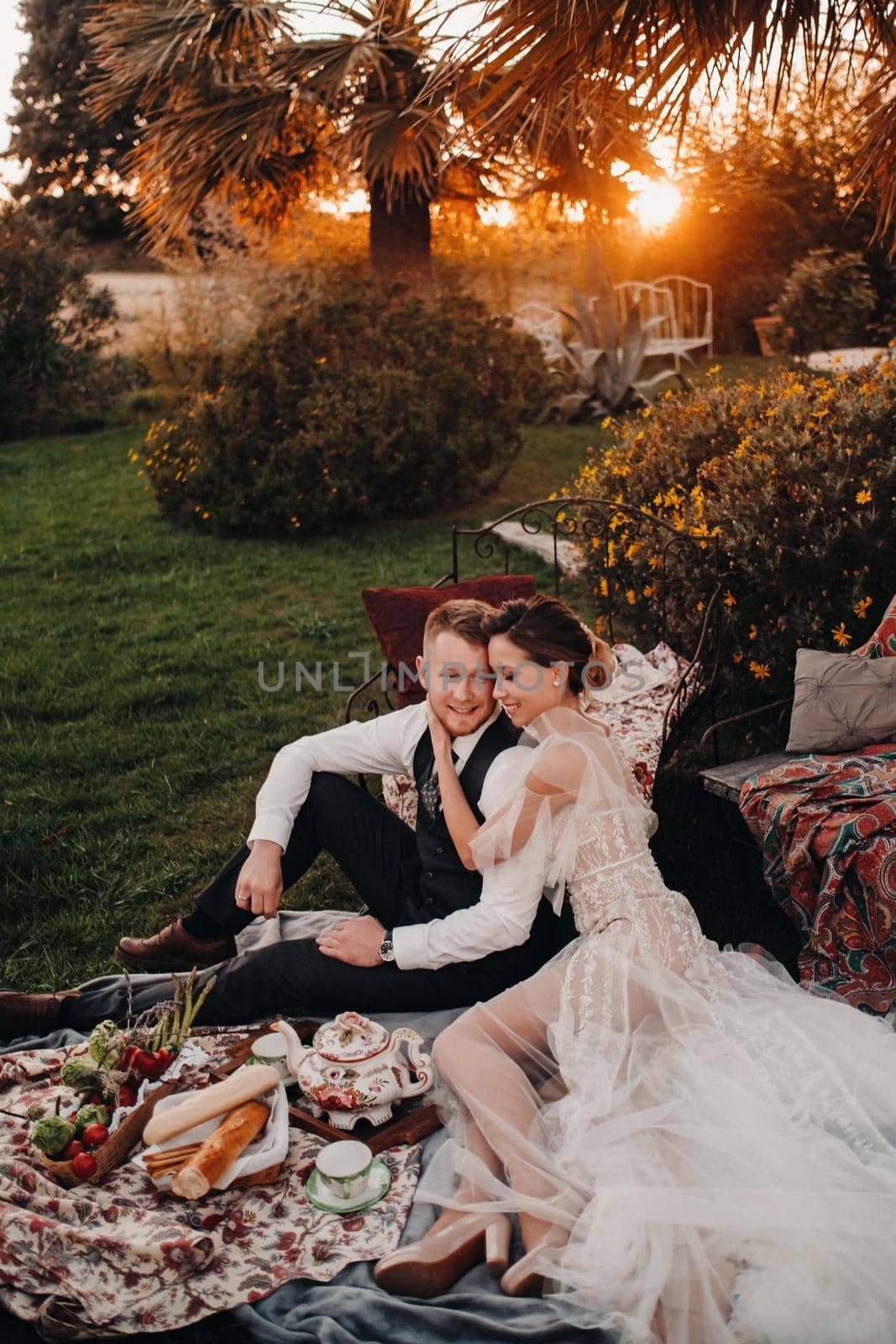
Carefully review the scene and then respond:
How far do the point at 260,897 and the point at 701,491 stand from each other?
2958mm

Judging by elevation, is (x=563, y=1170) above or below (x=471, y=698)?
below

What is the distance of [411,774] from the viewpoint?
11.6 feet

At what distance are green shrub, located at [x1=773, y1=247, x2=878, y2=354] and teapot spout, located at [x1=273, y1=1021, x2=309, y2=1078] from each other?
12406 millimetres

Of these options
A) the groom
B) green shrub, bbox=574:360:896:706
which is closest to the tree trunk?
green shrub, bbox=574:360:896:706

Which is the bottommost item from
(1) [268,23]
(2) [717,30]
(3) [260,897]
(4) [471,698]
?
(3) [260,897]

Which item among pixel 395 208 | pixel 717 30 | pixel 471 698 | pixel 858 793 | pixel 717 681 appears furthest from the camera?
pixel 395 208

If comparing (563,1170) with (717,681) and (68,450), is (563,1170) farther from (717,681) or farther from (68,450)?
(68,450)

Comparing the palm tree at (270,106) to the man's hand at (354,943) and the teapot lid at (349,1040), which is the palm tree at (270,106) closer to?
the man's hand at (354,943)

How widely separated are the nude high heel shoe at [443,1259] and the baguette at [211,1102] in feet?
1.55

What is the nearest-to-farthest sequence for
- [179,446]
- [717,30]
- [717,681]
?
[717,30]
[717,681]
[179,446]

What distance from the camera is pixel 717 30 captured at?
395cm

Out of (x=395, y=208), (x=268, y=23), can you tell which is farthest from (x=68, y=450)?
(x=268, y=23)

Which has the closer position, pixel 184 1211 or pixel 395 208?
pixel 184 1211

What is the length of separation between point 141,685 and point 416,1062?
3.84 m
